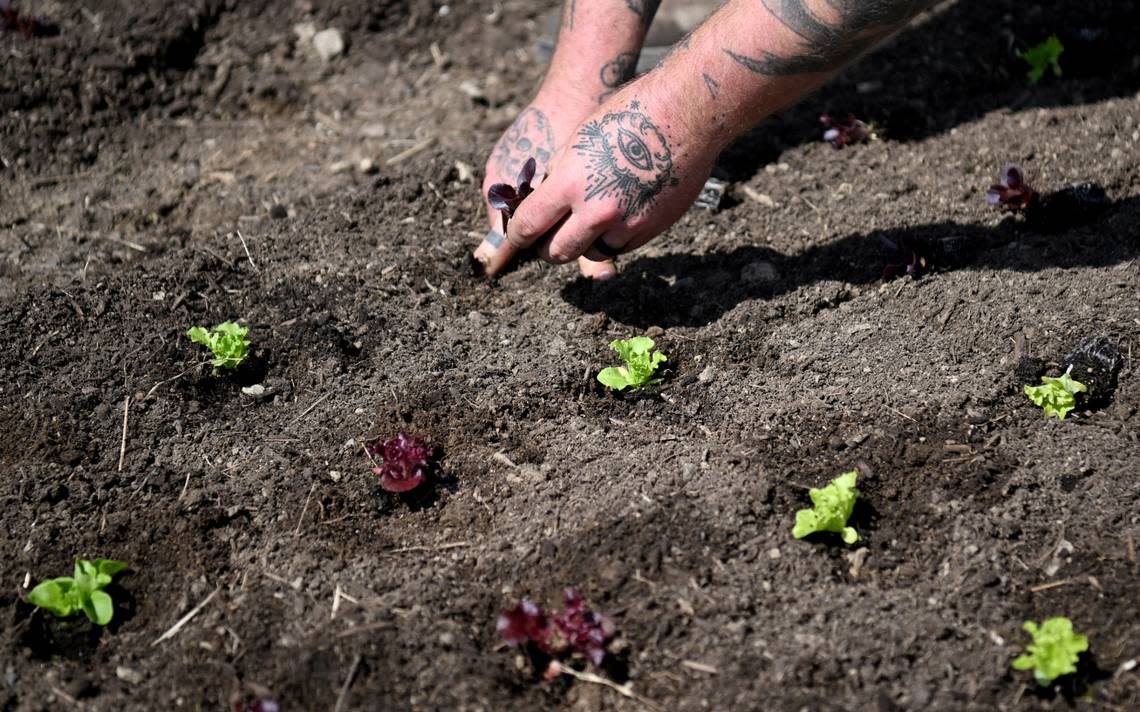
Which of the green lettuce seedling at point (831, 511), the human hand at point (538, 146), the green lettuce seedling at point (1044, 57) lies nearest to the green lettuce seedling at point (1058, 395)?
the green lettuce seedling at point (831, 511)

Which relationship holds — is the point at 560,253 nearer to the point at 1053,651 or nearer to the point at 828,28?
the point at 828,28

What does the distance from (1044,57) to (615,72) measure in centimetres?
213

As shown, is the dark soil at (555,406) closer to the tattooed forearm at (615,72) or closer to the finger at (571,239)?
the finger at (571,239)

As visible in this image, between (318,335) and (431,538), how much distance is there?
0.98m

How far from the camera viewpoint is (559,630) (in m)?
2.54

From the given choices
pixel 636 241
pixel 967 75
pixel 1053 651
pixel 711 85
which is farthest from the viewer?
pixel 967 75

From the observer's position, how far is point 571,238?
317cm

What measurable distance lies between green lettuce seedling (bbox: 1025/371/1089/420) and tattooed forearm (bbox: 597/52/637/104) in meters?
1.82

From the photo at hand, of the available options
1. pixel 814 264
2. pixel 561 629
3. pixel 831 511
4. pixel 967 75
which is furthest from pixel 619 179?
pixel 967 75

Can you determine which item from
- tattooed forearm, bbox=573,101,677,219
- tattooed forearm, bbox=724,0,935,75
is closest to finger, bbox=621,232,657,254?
tattooed forearm, bbox=573,101,677,219

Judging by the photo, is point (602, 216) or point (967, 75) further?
point (967, 75)

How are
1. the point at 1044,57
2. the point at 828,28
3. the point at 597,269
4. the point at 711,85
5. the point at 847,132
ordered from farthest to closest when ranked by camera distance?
the point at 1044,57 < the point at 847,132 < the point at 597,269 < the point at 711,85 < the point at 828,28

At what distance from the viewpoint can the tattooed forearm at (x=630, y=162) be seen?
3.11 metres

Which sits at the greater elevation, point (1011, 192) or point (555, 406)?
point (1011, 192)
